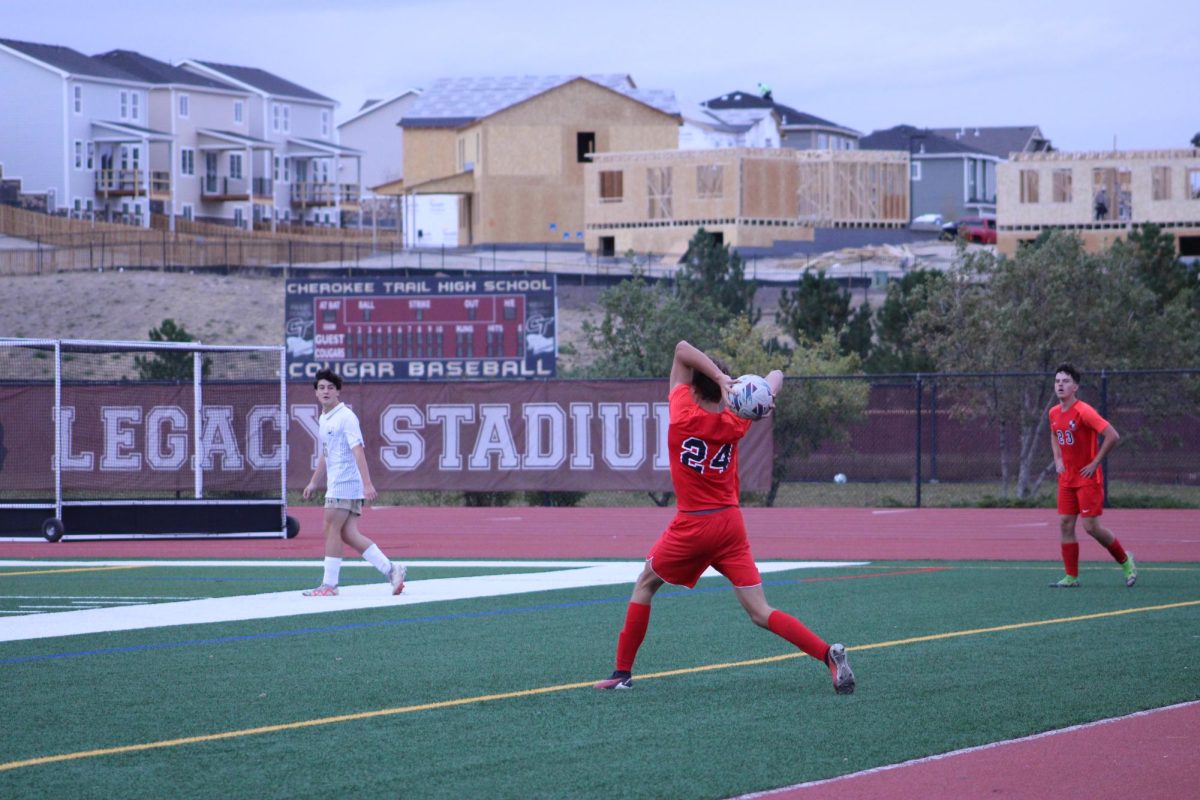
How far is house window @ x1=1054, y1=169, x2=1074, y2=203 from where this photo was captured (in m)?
67.2

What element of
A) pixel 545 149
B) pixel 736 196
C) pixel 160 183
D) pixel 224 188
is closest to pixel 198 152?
pixel 224 188

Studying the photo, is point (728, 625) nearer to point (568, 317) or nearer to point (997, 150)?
point (568, 317)

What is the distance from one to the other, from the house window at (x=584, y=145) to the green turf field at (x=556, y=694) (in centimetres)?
6469

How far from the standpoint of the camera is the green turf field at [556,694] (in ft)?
23.9

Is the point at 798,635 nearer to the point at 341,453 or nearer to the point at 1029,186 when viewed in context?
the point at 341,453

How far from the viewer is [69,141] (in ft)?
274

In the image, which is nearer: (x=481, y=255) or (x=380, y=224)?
(x=481, y=255)

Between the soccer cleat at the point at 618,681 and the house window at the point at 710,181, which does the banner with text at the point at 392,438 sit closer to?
the soccer cleat at the point at 618,681

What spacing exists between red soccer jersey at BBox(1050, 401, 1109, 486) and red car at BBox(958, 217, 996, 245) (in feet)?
194

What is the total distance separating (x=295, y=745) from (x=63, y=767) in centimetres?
108

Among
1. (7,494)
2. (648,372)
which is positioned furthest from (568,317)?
(7,494)

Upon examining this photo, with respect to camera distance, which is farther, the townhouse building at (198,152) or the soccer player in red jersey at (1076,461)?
the townhouse building at (198,152)

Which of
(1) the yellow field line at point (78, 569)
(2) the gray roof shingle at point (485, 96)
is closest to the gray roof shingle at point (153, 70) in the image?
(2) the gray roof shingle at point (485, 96)

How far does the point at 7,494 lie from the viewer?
23.8 m
